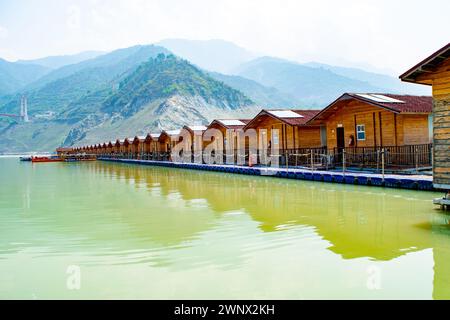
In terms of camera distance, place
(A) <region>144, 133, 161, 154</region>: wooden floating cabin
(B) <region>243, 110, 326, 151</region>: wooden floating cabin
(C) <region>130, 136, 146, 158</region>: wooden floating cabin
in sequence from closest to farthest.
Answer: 1. (B) <region>243, 110, 326, 151</region>: wooden floating cabin
2. (A) <region>144, 133, 161, 154</region>: wooden floating cabin
3. (C) <region>130, 136, 146, 158</region>: wooden floating cabin

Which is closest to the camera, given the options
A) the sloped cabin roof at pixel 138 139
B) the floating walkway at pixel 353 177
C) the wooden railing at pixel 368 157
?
the floating walkway at pixel 353 177

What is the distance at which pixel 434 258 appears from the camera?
798 centimetres

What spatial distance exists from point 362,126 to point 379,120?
130 cm

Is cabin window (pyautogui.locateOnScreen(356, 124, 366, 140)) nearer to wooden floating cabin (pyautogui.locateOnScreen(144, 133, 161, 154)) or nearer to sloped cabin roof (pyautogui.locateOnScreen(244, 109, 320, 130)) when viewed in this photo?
sloped cabin roof (pyautogui.locateOnScreen(244, 109, 320, 130))

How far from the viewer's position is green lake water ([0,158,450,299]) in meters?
6.69

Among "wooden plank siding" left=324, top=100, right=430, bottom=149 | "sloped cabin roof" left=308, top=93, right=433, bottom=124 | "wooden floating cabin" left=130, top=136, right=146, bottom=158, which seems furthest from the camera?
"wooden floating cabin" left=130, top=136, right=146, bottom=158

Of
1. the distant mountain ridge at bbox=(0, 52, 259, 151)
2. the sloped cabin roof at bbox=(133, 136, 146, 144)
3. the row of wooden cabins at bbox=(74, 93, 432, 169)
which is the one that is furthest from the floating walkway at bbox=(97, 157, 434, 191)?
the distant mountain ridge at bbox=(0, 52, 259, 151)

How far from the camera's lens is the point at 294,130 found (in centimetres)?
3084

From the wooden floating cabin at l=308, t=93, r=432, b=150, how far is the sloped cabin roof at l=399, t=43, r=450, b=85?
855cm

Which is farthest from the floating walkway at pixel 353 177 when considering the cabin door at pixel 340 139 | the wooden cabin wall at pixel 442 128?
the wooden cabin wall at pixel 442 128

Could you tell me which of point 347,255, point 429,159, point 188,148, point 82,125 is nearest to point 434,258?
point 347,255

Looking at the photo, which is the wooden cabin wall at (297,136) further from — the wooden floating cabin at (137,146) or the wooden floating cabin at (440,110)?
the wooden floating cabin at (137,146)

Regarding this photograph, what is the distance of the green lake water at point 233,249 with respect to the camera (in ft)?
22.0

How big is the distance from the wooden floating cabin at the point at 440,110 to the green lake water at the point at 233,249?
3.61 feet
